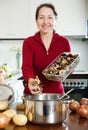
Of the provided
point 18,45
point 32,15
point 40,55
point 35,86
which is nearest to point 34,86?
point 35,86

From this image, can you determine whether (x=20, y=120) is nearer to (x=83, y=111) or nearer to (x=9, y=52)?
(x=83, y=111)

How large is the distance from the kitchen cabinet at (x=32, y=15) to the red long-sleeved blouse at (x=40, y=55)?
188 centimetres

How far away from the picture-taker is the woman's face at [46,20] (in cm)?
198

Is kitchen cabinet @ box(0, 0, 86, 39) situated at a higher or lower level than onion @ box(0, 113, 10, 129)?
higher

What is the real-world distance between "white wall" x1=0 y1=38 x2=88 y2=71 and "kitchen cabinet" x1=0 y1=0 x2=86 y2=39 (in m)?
0.30

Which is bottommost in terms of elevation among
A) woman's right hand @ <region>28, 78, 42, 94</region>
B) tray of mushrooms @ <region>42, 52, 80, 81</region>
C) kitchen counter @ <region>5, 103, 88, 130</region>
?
kitchen counter @ <region>5, 103, 88, 130</region>

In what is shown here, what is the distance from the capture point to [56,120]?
1.26m

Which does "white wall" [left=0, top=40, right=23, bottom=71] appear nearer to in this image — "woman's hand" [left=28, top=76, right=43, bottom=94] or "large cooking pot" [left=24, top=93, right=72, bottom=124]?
"woman's hand" [left=28, top=76, right=43, bottom=94]

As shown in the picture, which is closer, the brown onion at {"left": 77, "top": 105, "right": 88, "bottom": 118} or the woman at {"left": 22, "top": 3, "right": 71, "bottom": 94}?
the brown onion at {"left": 77, "top": 105, "right": 88, "bottom": 118}

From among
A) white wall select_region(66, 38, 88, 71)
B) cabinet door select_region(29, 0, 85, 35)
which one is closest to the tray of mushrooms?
cabinet door select_region(29, 0, 85, 35)

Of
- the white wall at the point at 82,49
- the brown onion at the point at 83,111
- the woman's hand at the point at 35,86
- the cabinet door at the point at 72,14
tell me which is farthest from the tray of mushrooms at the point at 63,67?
the white wall at the point at 82,49

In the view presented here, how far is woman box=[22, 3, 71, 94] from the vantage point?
78.6 inches

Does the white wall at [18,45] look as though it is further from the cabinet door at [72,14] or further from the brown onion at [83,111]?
the brown onion at [83,111]

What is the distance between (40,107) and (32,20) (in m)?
2.84
